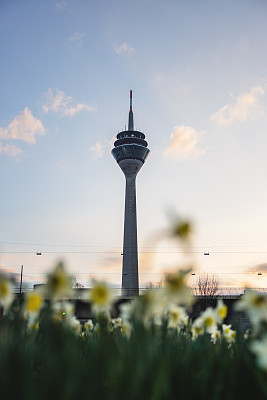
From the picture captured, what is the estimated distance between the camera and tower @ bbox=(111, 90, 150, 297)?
67.8 metres

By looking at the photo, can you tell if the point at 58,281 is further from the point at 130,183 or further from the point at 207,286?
the point at 130,183

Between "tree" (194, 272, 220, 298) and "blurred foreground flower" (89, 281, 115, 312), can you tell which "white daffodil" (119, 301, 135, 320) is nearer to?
"blurred foreground flower" (89, 281, 115, 312)

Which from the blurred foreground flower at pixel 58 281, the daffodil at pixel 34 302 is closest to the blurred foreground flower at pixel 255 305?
the blurred foreground flower at pixel 58 281

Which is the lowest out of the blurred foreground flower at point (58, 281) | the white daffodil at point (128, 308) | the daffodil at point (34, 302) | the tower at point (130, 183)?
the white daffodil at point (128, 308)

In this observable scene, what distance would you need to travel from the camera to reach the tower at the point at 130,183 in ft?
222

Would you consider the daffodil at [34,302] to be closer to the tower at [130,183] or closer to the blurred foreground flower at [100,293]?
the blurred foreground flower at [100,293]

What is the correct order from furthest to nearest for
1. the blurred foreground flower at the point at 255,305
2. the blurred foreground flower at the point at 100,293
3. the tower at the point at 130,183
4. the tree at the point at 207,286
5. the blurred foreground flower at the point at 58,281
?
the tower at the point at 130,183 → the tree at the point at 207,286 → the blurred foreground flower at the point at 255,305 → the blurred foreground flower at the point at 100,293 → the blurred foreground flower at the point at 58,281

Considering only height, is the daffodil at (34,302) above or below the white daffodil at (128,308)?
above

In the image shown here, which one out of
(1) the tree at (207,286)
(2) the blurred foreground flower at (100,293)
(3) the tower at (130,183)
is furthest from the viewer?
(3) the tower at (130,183)

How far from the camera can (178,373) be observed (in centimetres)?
176

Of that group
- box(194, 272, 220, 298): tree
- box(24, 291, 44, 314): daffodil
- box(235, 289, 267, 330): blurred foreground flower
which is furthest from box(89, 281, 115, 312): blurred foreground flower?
box(194, 272, 220, 298): tree

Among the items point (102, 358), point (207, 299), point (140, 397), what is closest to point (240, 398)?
point (140, 397)

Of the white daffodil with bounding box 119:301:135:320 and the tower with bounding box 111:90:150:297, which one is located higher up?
the tower with bounding box 111:90:150:297

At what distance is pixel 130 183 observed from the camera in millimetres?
72125
